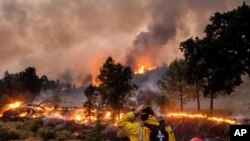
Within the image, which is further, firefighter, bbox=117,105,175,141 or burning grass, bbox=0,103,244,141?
burning grass, bbox=0,103,244,141

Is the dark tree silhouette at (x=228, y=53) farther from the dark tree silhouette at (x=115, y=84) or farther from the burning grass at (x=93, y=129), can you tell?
the dark tree silhouette at (x=115, y=84)

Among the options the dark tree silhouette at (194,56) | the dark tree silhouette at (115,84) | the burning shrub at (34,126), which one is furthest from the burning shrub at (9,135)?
the dark tree silhouette at (115,84)

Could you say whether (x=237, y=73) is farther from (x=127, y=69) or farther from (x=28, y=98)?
(x=28, y=98)

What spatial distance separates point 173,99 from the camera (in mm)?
110938

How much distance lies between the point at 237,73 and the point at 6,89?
132 meters

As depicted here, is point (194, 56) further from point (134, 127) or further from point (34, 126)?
point (134, 127)

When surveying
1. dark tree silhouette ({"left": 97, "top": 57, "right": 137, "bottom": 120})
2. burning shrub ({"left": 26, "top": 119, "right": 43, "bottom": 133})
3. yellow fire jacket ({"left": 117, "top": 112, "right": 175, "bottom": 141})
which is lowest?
burning shrub ({"left": 26, "top": 119, "right": 43, "bottom": 133})

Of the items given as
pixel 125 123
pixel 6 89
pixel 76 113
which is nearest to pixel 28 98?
pixel 6 89

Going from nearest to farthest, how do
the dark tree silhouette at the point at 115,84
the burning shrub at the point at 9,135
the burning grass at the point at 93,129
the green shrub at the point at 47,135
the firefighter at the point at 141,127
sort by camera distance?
the firefighter at the point at 141,127
the burning shrub at the point at 9,135
the green shrub at the point at 47,135
the burning grass at the point at 93,129
the dark tree silhouette at the point at 115,84

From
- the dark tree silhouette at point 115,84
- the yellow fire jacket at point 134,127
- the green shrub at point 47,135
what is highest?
the dark tree silhouette at point 115,84

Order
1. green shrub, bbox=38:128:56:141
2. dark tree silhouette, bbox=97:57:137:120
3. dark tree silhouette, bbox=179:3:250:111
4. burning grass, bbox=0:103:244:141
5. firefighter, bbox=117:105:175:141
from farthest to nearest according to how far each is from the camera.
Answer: dark tree silhouette, bbox=97:57:137:120 < dark tree silhouette, bbox=179:3:250:111 < burning grass, bbox=0:103:244:141 < green shrub, bbox=38:128:56:141 < firefighter, bbox=117:105:175:141

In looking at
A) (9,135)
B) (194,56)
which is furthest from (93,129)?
(194,56)

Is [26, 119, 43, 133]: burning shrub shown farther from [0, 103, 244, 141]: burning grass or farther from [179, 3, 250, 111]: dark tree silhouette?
[179, 3, 250, 111]: dark tree silhouette

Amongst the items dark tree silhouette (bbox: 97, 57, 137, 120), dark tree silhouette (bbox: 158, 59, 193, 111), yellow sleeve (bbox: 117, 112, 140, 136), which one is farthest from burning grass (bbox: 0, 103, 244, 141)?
yellow sleeve (bbox: 117, 112, 140, 136)
